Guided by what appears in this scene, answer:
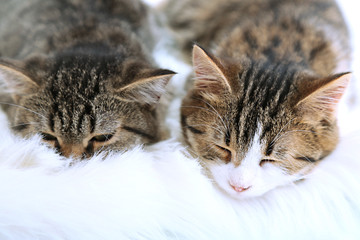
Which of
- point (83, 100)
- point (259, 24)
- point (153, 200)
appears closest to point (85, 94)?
point (83, 100)

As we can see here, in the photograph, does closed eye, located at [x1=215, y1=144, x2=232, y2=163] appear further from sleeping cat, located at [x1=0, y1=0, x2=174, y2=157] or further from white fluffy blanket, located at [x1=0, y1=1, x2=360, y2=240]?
sleeping cat, located at [x1=0, y1=0, x2=174, y2=157]

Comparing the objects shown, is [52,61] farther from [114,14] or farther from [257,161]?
[257,161]

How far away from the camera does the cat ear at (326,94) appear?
37.9 inches

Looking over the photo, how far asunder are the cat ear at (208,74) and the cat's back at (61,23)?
1.62ft

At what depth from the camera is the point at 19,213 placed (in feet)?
2.82

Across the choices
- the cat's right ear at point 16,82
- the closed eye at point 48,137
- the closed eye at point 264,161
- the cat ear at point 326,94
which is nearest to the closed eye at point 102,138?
the closed eye at point 48,137

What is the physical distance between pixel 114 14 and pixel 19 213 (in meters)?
1.02

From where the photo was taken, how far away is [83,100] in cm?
105

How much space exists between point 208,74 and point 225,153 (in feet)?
0.84

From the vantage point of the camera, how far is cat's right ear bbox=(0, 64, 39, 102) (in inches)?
41.6

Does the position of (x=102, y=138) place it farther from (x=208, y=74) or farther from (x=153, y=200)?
(x=208, y=74)

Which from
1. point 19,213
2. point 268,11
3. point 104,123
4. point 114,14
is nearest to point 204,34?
point 268,11

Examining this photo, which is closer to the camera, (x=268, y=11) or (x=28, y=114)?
(x=28, y=114)

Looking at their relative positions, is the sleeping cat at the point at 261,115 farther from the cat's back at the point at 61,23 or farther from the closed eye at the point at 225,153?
the cat's back at the point at 61,23
